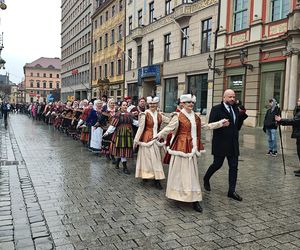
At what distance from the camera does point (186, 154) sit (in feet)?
16.4

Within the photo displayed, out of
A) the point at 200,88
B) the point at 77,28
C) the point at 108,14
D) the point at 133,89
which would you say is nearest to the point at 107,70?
the point at 108,14

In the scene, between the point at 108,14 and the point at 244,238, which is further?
the point at 108,14

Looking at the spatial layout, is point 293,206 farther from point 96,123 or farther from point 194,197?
point 96,123

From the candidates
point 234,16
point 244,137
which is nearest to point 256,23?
point 234,16

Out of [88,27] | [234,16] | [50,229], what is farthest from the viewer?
[88,27]

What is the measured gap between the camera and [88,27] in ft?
171

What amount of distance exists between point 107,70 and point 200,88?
21.1 metres

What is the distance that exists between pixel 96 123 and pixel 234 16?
1347cm

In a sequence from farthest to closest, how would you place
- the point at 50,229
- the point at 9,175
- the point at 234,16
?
the point at 234,16 → the point at 9,175 → the point at 50,229

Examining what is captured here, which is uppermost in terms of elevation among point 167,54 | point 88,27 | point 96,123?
point 88,27

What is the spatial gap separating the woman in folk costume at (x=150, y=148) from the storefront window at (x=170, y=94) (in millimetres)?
19613

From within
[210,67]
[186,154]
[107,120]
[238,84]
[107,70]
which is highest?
[107,70]

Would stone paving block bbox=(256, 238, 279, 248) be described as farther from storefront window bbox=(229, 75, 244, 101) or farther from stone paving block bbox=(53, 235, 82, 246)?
storefront window bbox=(229, 75, 244, 101)

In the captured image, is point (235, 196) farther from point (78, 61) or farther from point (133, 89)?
point (78, 61)
